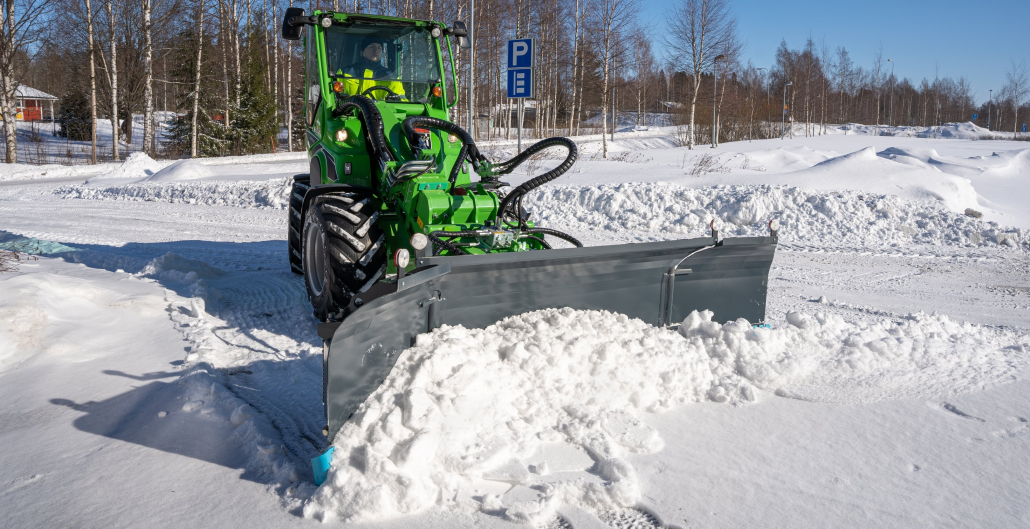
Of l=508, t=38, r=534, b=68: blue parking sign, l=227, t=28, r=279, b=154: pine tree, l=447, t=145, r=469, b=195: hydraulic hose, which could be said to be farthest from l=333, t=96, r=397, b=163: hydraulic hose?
l=227, t=28, r=279, b=154: pine tree

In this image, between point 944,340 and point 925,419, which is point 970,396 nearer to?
point 925,419

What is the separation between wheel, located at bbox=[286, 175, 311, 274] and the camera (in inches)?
262

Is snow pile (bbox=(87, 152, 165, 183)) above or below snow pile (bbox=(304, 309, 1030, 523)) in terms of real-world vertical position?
above

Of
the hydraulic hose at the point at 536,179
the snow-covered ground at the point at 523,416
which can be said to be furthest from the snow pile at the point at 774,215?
the hydraulic hose at the point at 536,179

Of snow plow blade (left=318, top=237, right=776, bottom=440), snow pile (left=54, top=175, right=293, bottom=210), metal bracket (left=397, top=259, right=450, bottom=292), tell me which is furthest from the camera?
snow pile (left=54, top=175, right=293, bottom=210)

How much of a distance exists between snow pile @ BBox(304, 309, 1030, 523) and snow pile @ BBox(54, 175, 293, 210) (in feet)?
34.6

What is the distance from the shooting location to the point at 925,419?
12.2 feet

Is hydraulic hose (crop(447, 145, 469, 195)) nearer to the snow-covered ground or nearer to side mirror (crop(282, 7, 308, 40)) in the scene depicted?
the snow-covered ground

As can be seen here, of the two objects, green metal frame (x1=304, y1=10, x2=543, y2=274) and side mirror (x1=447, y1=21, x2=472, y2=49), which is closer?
green metal frame (x1=304, y1=10, x2=543, y2=274)

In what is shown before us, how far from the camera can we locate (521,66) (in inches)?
483

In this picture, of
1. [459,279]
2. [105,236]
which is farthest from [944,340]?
[105,236]

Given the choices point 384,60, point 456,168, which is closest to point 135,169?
point 384,60

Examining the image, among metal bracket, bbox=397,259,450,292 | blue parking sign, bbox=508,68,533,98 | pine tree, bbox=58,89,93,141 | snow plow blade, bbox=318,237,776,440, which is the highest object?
pine tree, bbox=58,89,93,141

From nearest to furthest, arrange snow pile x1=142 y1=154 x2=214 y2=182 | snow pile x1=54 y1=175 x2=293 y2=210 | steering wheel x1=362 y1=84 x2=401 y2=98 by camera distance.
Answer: steering wheel x1=362 y1=84 x2=401 y2=98 → snow pile x1=54 y1=175 x2=293 y2=210 → snow pile x1=142 y1=154 x2=214 y2=182
